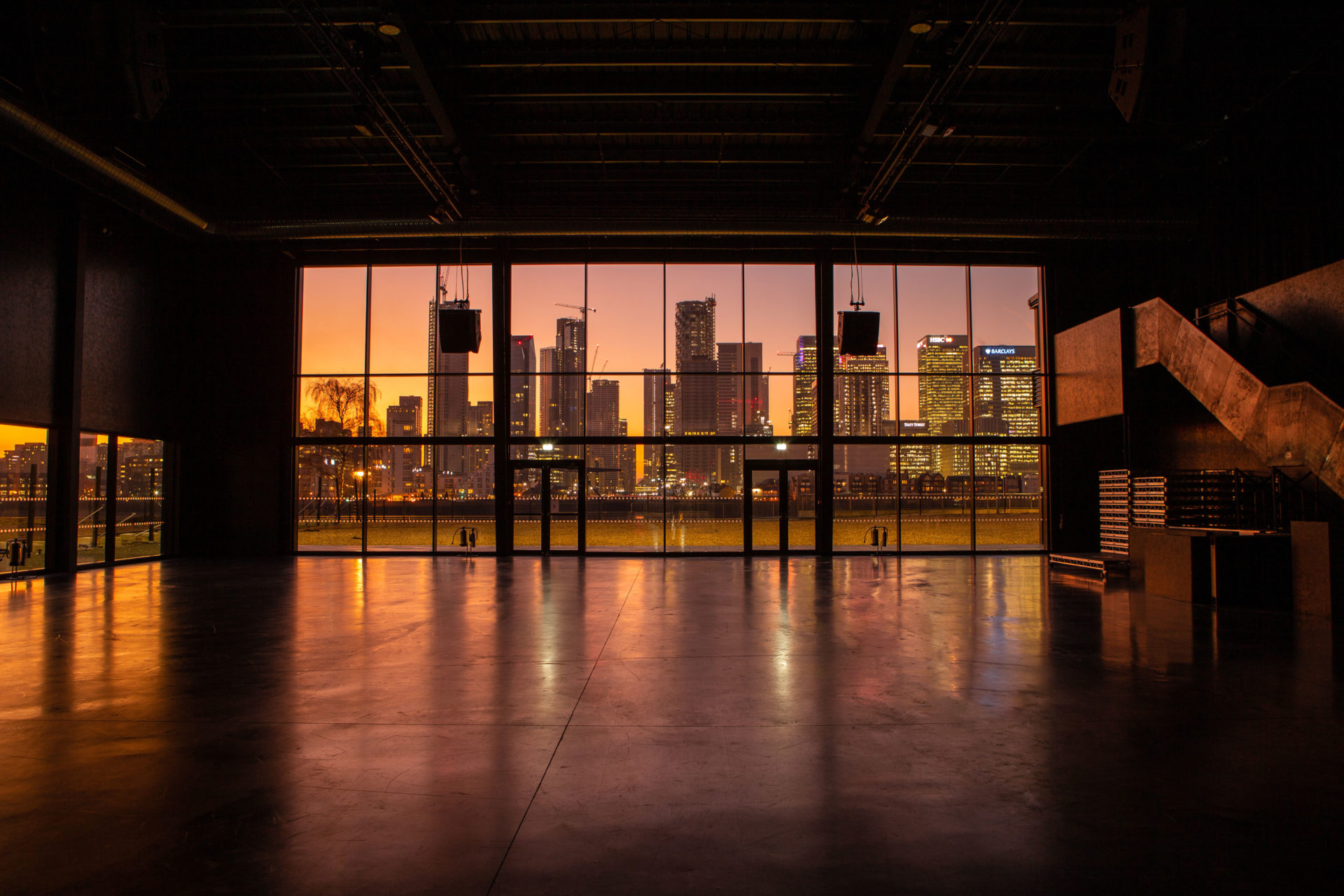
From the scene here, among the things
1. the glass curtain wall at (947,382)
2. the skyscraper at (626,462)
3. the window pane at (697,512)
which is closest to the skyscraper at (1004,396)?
the glass curtain wall at (947,382)

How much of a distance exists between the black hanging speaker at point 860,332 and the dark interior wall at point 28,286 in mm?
14972

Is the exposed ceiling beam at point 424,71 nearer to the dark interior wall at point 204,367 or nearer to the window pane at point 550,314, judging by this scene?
the window pane at point 550,314

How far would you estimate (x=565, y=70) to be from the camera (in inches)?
421

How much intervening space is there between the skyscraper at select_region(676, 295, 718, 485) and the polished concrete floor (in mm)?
8694

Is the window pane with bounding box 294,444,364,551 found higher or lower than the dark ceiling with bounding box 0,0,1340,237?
lower

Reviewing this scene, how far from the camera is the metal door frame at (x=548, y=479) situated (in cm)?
1645

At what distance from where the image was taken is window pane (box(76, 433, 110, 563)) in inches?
529

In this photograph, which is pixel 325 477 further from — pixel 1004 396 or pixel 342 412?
pixel 1004 396

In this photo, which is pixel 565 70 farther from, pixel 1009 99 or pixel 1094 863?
pixel 1094 863

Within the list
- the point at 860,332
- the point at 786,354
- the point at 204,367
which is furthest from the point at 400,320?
the point at 860,332

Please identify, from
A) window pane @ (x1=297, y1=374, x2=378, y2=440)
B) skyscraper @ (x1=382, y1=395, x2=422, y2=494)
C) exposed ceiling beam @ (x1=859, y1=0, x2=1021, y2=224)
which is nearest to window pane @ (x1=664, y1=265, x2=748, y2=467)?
exposed ceiling beam @ (x1=859, y1=0, x2=1021, y2=224)

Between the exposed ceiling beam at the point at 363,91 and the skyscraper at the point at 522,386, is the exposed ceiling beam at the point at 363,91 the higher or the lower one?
→ the higher one

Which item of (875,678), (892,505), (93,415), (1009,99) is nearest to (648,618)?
(875,678)

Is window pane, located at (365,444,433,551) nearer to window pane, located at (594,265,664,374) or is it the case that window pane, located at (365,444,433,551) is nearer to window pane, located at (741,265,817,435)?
window pane, located at (594,265,664,374)
